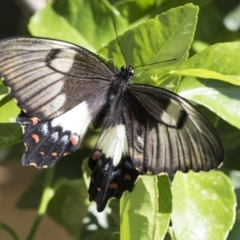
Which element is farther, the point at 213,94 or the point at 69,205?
the point at 69,205

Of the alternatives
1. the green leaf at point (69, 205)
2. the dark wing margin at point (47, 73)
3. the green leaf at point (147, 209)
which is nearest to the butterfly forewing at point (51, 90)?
the dark wing margin at point (47, 73)

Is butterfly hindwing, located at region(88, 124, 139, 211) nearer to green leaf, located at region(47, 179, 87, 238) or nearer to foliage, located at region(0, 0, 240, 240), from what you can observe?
foliage, located at region(0, 0, 240, 240)

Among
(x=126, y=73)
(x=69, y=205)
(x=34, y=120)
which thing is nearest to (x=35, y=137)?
(x=34, y=120)

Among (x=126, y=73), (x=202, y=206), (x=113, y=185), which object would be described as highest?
(x=126, y=73)

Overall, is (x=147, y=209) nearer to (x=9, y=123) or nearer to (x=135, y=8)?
(x=9, y=123)

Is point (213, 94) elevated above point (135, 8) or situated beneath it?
situated beneath

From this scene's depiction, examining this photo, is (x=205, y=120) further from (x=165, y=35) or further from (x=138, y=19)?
(x=138, y=19)

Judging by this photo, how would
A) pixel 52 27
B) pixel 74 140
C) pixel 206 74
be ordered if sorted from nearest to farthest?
pixel 206 74 → pixel 74 140 → pixel 52 27
